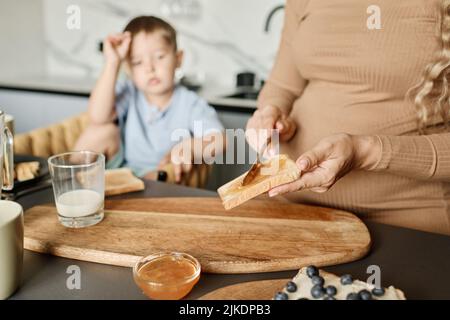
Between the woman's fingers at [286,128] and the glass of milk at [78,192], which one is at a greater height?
the woman's fingers at [286,128]

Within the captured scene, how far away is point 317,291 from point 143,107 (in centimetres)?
143

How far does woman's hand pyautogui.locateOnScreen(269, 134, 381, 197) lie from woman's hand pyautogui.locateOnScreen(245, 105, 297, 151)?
0.84ft

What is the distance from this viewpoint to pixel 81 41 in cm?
328

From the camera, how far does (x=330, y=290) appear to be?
70 cm

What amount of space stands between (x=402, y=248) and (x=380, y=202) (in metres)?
0.22

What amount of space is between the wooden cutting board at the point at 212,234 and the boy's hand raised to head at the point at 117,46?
895 millimetres

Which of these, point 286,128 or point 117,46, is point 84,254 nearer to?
point 286,128

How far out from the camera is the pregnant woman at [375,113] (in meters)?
0.99

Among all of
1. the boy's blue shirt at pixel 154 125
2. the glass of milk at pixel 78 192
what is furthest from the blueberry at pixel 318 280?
the boy's blue shirt at pixel 154 125

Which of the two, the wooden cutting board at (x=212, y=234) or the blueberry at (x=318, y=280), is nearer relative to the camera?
the blueberry at (x=318, y=280)

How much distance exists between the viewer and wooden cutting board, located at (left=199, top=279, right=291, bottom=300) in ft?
2.44

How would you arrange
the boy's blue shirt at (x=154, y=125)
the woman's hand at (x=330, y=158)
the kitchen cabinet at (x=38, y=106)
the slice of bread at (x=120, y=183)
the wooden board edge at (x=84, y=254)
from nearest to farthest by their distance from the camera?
the wooden board edge at (x=84, y=254) < the woman's hand at (x=330, y=158) < the slice of bread at (x=120, y=183) < the boy's blue shirt at (x=154, y=125) < the kitchen cabinet at (x=38, y=106)

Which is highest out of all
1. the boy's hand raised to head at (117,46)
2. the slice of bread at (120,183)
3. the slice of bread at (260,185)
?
the boy's hand raised to head at (117,46)

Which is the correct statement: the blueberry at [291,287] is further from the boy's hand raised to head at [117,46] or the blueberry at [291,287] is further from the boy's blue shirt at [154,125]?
the boy's hand raised to head at [117,46]
